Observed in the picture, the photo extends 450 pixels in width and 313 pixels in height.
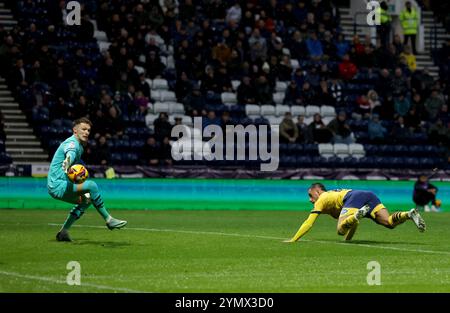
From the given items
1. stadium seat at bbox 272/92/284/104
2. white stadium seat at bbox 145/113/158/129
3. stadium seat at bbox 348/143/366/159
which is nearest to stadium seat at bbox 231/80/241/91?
stadium seat at bbox 272/92/284/104

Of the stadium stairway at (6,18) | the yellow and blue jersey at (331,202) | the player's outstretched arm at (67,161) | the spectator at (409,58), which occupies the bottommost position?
the yellow and blue jersey at (331,202)

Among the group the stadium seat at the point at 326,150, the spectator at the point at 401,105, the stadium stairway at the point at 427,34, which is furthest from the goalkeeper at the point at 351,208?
the stadium stairway at the point at 427,34

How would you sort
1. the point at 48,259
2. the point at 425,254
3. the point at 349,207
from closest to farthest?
the point at 48,259 → the point at 425,254 → the point at 349,207

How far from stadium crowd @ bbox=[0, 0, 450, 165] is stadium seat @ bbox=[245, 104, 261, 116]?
24 centimetres

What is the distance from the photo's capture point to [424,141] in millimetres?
37781

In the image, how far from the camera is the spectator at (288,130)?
115ft

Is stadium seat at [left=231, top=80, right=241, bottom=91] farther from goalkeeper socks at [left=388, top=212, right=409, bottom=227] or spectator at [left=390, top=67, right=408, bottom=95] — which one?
goalkeeper socks at [left=388, top=212, right=409, bottom=227]

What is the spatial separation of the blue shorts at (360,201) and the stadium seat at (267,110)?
17432mm

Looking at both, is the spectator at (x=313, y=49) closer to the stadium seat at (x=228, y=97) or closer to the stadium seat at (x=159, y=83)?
the stadium seat at (x=228, y=97)

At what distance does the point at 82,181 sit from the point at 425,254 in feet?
19.1

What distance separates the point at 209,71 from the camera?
1432 inches
